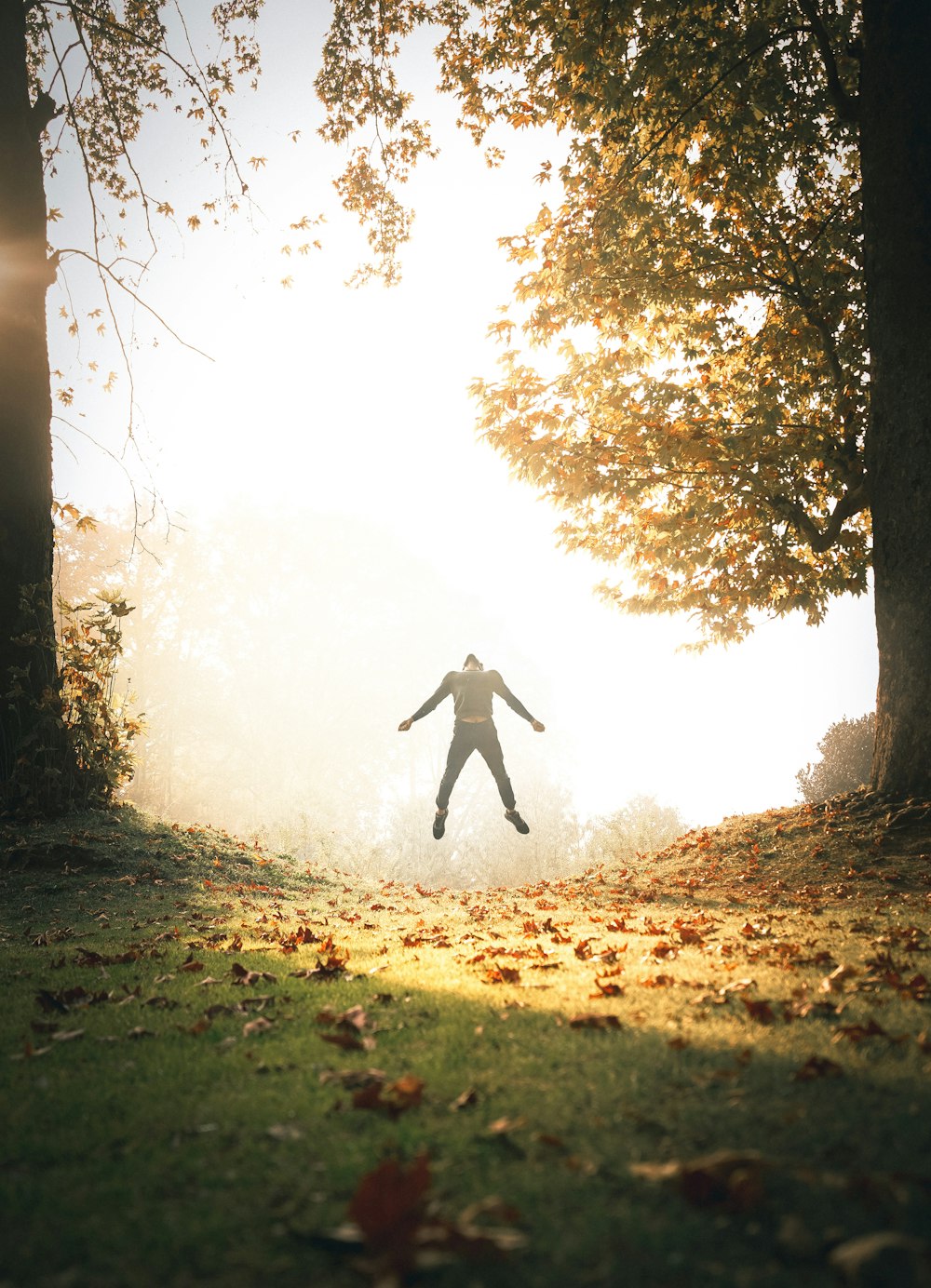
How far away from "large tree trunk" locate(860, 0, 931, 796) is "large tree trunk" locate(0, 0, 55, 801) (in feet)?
32.9

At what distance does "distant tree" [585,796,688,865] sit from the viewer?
17172 mm

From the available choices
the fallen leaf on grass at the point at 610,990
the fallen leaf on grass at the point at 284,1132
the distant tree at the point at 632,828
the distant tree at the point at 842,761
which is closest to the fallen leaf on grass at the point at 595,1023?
the fallen leaf on grass at the point at 610,990

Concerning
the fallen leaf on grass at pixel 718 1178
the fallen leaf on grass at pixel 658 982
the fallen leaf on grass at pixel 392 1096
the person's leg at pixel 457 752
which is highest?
the person's leg at pixel 457 752

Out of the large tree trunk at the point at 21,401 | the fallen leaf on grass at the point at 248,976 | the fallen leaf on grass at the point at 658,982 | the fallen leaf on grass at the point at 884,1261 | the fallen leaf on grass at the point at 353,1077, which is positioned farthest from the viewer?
the large tree trunk at the point at 21,401

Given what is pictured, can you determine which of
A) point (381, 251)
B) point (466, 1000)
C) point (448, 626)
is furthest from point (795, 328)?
point (448, 626)

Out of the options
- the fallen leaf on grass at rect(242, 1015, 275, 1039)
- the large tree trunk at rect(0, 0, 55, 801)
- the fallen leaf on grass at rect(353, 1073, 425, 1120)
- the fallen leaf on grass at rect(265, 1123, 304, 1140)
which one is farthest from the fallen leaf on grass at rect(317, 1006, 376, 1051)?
the large tree trunk at rect(0, 0, 55, 801)

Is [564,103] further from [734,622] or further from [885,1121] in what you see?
[885,1121]

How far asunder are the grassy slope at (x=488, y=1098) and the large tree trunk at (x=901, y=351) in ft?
9.23

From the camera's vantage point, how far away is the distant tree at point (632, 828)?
676 inches

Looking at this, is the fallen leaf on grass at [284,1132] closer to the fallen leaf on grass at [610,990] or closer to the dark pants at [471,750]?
the fallen leaf on grass at [610,990]

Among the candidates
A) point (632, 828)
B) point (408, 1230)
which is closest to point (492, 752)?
point (408, 1230)

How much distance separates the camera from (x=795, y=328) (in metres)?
8.83

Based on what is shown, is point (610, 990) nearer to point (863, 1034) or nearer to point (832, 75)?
point (863, 1034)

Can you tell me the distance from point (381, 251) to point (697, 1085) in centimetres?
1259
